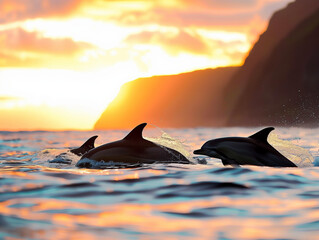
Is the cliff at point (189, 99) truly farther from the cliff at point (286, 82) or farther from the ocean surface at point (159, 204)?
the ocean surface at point (159, 204)

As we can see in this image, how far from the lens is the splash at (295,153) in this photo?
1266cm

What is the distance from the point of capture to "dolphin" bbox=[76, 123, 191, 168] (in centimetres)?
1169

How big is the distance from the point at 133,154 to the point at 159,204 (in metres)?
5.30

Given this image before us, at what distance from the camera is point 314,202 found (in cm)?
685

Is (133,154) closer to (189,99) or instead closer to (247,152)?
(247,152)

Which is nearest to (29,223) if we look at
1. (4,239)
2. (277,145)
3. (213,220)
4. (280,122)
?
(4,239)

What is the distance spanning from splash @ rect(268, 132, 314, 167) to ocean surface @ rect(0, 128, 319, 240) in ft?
7.59

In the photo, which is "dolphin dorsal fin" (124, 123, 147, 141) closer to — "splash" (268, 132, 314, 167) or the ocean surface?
the ocean surface

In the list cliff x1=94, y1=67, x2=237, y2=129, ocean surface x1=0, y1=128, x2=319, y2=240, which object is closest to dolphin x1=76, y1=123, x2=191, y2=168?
ocean surface x1=0, y1=128, x2=319, y2=240

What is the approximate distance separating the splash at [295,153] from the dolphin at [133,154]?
10.1 ft

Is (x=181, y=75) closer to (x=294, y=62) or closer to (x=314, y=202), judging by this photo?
Answer: (x=294, y=62)

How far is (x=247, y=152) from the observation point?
11.5 meters

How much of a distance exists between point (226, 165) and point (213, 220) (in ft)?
18.8

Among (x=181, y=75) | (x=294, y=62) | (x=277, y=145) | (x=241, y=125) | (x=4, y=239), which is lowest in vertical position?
(x=4, y=239)
